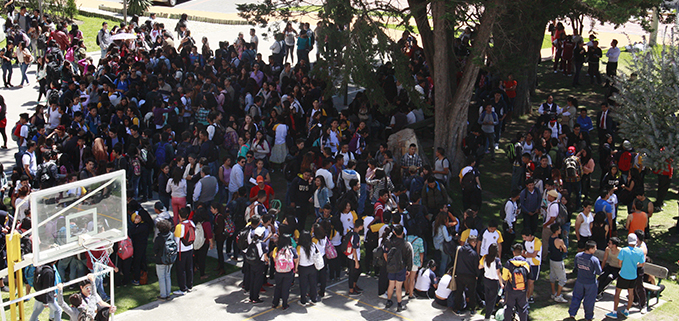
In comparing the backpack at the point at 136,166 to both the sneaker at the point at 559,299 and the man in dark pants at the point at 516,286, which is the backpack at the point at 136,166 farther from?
the sneaker at the point at 559,299

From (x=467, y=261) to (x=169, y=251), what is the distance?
177 inches

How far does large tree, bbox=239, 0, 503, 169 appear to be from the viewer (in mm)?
14836

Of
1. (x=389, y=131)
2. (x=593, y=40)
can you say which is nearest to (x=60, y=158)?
(x=389, y=131)

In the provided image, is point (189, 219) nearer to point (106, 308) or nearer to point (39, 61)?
point (106, 308)

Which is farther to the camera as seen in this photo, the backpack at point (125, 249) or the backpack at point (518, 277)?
the backpack at point (125, 249)

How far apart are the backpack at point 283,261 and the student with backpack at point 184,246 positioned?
4.71ft

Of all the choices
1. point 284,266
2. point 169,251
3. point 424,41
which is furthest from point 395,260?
point 424,41

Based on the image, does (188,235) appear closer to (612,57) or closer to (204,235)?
(204,235)

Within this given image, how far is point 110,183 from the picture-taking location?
335 inches

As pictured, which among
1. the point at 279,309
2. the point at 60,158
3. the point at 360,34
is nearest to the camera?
the point at 279,309

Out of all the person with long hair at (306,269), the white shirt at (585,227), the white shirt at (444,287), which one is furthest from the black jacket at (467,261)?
the white shirt at (585,227)

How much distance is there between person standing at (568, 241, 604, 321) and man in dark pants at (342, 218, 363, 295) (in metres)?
3.28

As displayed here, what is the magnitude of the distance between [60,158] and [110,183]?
6263 mm

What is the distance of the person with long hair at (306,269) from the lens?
1066cm
